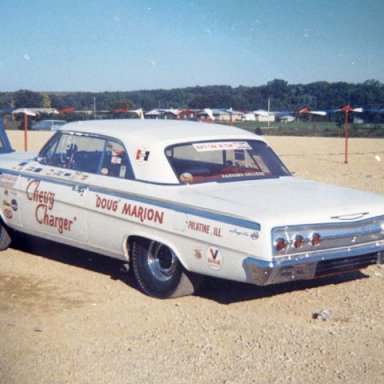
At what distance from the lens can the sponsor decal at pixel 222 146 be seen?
6770 millimetres

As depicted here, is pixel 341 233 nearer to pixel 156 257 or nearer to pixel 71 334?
pixel 156 257

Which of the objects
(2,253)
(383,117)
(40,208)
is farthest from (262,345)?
(383,117)

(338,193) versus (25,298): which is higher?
(338,193)

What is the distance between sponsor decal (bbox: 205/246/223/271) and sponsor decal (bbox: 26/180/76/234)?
1.76 m

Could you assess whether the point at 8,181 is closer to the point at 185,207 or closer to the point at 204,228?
the point at 185,207

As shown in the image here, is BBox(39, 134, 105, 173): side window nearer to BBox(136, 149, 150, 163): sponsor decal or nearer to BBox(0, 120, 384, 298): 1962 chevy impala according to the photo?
BBox(0, 120, 384, 298): 1962 chevy impala

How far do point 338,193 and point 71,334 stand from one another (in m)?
2.57

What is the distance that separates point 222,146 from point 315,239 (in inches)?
67.1

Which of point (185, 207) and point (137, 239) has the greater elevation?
point (185, 207)

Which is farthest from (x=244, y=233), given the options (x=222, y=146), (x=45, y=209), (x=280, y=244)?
(x=45, y=209)

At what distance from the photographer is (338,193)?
6.40 meters

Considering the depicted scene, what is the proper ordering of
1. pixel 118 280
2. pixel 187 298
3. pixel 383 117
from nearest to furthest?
pixel 187 298 < pixel 118 280 < pixel 383 117

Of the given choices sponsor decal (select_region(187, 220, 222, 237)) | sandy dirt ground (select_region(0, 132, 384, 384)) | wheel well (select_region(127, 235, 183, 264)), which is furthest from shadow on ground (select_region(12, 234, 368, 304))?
sponsor decal (select_region(187, 220, 222, 237))

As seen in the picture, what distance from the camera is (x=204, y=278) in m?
6.21
